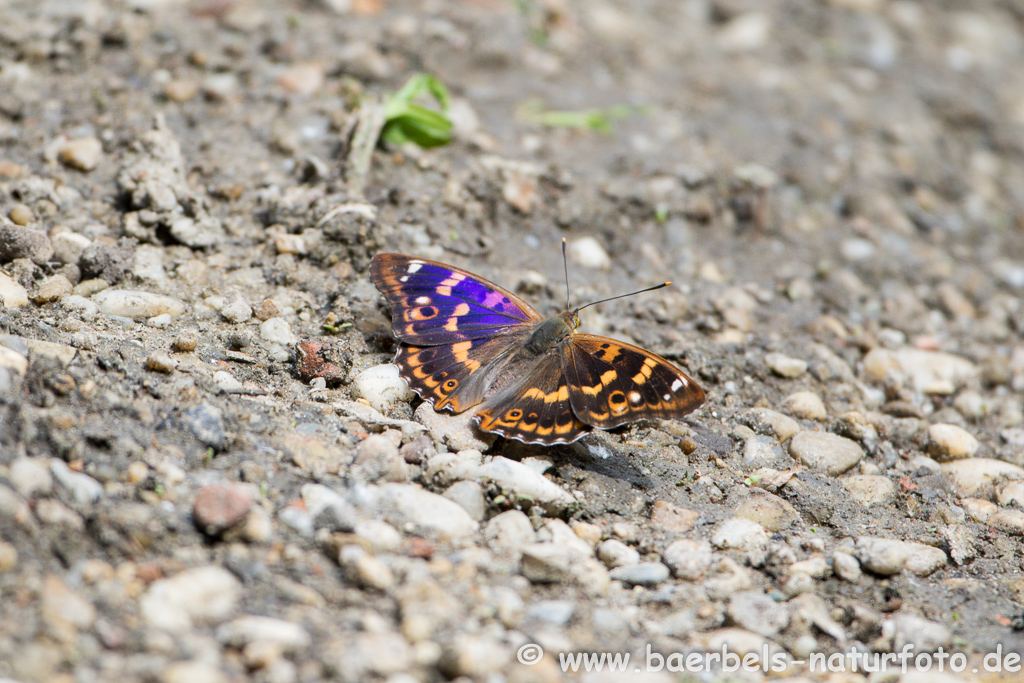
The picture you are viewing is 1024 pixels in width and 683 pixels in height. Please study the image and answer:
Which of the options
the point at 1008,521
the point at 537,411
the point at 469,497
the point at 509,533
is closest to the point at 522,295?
Result: the point at 537,411

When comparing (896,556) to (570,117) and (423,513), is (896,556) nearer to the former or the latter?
(423,513)

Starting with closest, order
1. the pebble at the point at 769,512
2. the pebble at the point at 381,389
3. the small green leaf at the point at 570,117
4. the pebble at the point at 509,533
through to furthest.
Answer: the pebble at the point at 509,533
the pebble at the point at 769,512
the pebble at the point at 381,389
the small green leaf at the point at 570,117

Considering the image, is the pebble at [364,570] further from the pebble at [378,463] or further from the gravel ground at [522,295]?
the pebble at [378,463]

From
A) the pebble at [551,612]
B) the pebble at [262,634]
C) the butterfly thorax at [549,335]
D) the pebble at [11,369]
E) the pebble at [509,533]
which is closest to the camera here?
the pebble at [262,634]

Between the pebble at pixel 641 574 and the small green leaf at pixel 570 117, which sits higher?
the small green leaf at pixel 570 117

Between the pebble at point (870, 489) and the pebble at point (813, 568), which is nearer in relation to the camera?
the pebble at point (813, 568)

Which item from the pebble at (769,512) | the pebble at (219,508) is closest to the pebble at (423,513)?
the pebble at (219,508)

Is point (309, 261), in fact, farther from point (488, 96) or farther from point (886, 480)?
point (886, 480)
